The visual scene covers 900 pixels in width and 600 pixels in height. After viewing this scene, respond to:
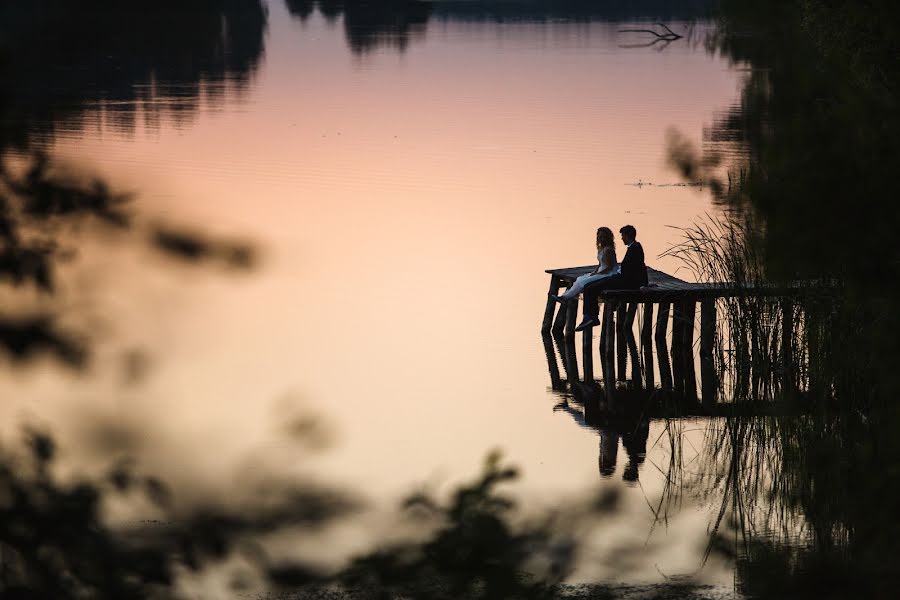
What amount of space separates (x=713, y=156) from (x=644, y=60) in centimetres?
5805

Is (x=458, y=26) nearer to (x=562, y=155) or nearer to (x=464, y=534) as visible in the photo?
(x=562, y=155)

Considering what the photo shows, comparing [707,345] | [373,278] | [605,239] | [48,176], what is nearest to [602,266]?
[605,239]

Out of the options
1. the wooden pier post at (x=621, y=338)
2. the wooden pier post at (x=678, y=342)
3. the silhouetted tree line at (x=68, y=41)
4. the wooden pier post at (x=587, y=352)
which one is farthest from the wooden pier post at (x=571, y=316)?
the silhouetted tree line at (x=68, y=41)

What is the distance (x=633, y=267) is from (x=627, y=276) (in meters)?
0.10

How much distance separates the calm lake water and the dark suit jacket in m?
1.18

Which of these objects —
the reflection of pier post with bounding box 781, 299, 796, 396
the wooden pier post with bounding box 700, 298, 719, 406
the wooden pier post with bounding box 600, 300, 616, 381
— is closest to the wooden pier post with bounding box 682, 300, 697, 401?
the wooden pier post with bounding box 700, 298, 719, 406

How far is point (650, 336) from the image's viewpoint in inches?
680

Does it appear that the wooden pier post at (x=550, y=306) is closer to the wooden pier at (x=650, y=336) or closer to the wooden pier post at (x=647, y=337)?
the wooden pier at (x=650, y=336)

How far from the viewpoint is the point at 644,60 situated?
209 feet

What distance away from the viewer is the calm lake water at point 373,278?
3930 mm

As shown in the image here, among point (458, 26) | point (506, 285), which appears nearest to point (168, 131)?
point (506, 285)

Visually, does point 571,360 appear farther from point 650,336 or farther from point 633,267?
point 633,267

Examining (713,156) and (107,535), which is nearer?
(107,535)

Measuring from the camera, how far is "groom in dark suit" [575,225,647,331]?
53.2ft
